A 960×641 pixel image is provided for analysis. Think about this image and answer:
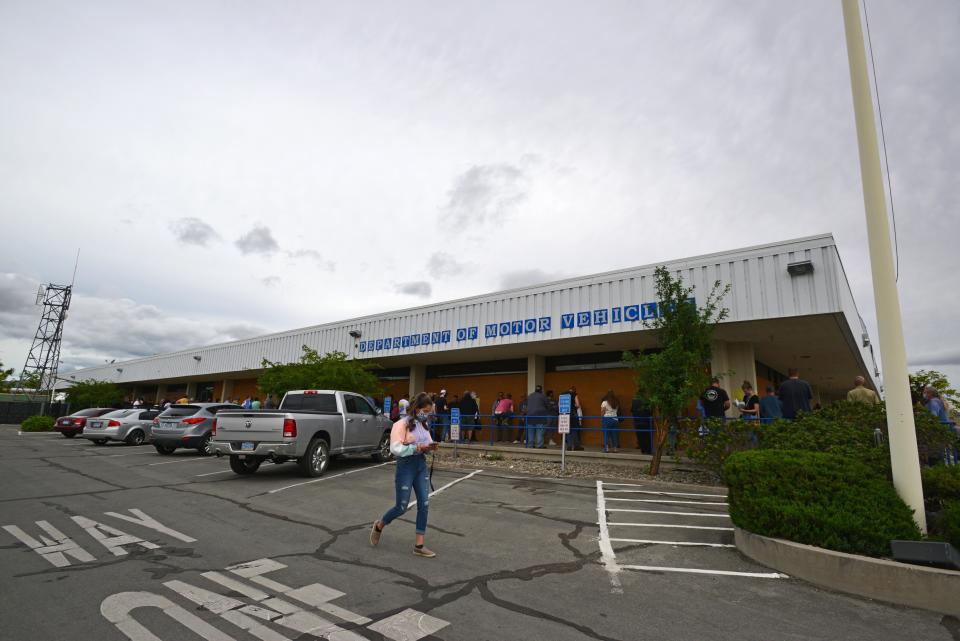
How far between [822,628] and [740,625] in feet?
2.04

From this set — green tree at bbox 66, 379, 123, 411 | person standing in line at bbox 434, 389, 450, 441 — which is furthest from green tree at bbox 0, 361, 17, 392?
person standing in line at bbox 434, 389, 450, 441

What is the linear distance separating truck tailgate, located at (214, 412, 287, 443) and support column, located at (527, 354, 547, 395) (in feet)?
38.6

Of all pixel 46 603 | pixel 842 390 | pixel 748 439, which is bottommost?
pixel 46 603

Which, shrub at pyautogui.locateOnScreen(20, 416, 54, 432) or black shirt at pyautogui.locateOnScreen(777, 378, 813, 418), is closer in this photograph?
black shirt at pyautogui.locateOnScreen(777, 378, 813, 418)

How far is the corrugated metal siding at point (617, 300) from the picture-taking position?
41.3 ft

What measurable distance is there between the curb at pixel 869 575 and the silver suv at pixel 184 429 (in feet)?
51.4

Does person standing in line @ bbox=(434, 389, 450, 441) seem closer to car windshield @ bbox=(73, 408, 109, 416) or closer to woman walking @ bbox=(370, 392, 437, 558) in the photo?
woman walking @ bbox=(370, 392, 437, 558)

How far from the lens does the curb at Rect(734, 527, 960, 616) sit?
445cm

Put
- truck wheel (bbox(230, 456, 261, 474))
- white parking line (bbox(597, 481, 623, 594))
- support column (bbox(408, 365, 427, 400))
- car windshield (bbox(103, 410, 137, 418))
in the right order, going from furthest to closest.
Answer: support column (bbox(408, 365, 427, 400)), car windshield (bbox(103, 410, 137, 418)), truck wheel (bbox(230, 456, 261, 474)), white parking line (bbox(597, 481, 623, 594))

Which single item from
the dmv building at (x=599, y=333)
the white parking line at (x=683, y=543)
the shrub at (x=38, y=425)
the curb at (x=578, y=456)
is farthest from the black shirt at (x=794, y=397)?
the shrub at (x=38, y=425)

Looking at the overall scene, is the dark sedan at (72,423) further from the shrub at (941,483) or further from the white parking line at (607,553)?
the shrub at (941,483)

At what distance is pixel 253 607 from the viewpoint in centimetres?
417

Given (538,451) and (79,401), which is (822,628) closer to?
(538,451)

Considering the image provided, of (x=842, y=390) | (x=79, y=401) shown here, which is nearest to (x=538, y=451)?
(x=842, y=390)
